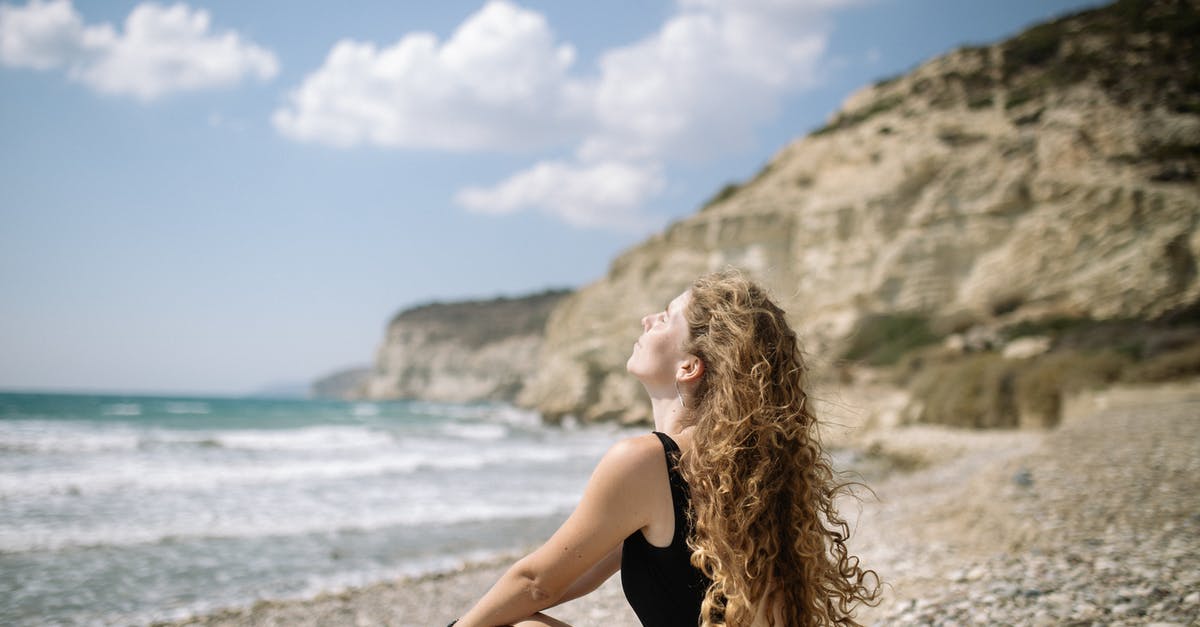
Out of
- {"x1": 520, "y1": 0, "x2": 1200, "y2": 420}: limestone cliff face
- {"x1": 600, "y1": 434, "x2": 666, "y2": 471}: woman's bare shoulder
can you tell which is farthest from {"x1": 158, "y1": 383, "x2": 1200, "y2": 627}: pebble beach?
{"x1": 520, "y1": 0, "x2": 1200, "y2": 420}: limestone cliff face

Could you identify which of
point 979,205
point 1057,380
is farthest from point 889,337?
point 1057,380

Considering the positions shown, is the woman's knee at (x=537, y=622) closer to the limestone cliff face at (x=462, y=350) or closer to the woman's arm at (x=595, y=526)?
the woman's arm at (x=595, y=526)

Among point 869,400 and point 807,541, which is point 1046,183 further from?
point 807,541

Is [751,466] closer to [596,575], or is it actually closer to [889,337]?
[596,575]

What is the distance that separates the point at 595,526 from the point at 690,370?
21.6 inches

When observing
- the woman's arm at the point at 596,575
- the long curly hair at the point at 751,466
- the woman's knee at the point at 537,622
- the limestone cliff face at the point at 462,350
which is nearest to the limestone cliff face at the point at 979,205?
the woman's arm at the point at 596,575

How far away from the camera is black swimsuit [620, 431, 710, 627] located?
189 cm

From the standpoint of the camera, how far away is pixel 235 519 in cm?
962

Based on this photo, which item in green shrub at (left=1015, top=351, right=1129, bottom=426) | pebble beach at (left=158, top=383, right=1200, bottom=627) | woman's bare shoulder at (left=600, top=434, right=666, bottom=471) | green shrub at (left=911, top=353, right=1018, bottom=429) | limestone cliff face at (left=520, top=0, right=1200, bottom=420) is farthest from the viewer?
limestone cliff face at (left=520, top=0, right=1200, bottom=420)

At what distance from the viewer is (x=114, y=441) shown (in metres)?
21.2

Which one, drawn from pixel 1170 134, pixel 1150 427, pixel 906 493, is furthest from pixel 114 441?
pixel 1170 134

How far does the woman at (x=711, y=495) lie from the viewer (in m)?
1.82

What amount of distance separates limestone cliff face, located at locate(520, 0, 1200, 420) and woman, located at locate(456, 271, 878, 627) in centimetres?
1448

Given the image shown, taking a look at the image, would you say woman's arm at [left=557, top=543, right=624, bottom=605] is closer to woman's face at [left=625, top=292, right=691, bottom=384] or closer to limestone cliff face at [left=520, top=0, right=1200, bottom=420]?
woman's face at [left=625, top=292, right=691, bottom=384]
